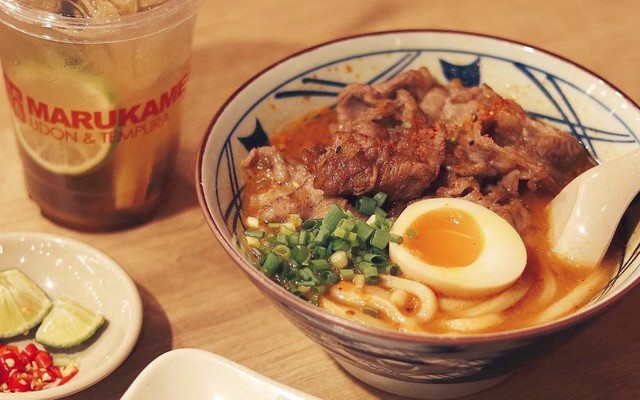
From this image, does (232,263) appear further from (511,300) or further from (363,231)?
(511,300)

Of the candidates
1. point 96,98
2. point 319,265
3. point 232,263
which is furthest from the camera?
point 232,263

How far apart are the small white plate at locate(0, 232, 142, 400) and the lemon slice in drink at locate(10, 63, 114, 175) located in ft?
0.77

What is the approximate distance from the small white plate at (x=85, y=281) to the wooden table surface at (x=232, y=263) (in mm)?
71

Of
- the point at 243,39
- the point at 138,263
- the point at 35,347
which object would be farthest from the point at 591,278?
the point at 243,39

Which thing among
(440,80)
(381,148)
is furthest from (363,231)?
(440,80)

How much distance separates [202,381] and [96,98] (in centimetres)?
82

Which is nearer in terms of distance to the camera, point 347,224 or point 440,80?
point 347,224

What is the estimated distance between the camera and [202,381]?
1.68m

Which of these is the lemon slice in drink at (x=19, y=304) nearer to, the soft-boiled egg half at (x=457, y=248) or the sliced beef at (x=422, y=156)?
the sliced beef at (x=422, y=156)

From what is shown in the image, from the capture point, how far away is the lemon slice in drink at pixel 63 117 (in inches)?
77.9

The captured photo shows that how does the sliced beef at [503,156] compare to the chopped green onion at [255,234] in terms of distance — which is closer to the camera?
the chopped green onion at [255,234]

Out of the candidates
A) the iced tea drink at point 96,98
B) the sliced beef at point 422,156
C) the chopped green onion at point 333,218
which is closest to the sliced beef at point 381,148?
the sliced beef at point 422,156

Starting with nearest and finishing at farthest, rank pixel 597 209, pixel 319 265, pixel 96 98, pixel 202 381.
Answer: pixel 202 381 → pixel 319 265 → pixel 597 209 → pixel 96 98

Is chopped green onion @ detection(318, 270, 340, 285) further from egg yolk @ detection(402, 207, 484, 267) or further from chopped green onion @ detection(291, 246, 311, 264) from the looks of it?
egg yolk @ detection(402, 207, 484, 267)
